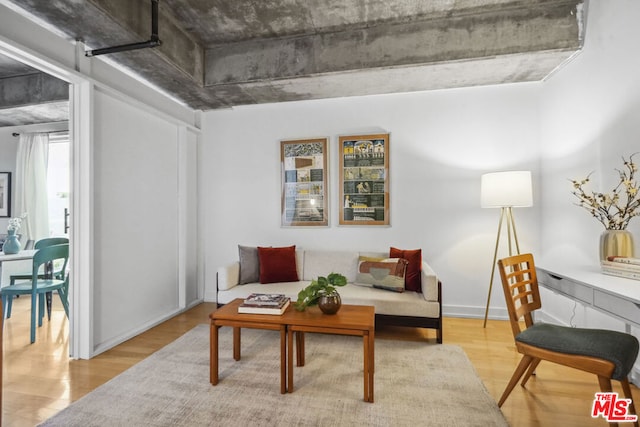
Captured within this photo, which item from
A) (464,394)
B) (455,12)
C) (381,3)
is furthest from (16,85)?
(464,394)

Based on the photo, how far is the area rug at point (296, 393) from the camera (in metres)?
1.81

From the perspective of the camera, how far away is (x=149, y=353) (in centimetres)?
269

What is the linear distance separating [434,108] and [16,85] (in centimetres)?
493

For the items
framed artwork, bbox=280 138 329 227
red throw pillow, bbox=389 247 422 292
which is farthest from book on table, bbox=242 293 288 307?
framed artwork, bbox=280 138 329 227

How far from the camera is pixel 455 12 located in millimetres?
2783

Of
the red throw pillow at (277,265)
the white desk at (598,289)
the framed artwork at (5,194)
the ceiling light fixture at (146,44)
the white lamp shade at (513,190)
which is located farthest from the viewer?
the framed artwork at (5,194)

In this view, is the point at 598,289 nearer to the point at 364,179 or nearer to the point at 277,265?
the point at 364,179

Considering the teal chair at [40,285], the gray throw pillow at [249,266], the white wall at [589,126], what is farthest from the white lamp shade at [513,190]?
the teal chair at [40,285]

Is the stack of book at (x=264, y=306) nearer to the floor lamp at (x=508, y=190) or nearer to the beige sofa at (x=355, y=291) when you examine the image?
the beige sofa at (x=355, y=291)

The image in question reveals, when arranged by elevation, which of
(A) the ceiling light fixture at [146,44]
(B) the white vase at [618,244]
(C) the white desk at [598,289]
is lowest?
(C) the white desk at [598,289]

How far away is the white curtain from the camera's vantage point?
4.30 meters

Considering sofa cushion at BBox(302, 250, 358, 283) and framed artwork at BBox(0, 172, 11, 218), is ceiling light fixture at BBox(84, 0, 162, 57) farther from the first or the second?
framed artwork at BBox(0, 172, 11, 218)

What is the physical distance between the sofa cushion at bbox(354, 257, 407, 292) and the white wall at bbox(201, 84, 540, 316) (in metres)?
0.54

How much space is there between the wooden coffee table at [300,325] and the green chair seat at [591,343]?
89 cm
